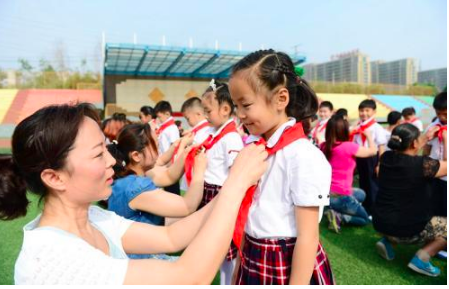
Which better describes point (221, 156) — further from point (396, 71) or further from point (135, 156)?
point (396, 71)

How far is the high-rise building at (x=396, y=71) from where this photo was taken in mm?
53062

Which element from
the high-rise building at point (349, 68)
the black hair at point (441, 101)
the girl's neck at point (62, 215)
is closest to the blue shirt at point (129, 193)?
the girl's neck at point (62, 215)

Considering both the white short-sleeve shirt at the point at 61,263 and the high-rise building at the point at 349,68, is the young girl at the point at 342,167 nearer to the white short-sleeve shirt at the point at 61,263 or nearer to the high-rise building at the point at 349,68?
the white short-sleeve shirt at the point at 61,263

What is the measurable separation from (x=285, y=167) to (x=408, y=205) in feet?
6.86

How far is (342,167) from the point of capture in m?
3.99

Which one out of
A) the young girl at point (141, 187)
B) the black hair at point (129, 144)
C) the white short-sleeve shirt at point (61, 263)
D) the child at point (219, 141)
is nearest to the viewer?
the white short-sleeve shirt at point (61, 263)

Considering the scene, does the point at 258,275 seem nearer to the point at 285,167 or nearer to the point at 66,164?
the point at 285,167

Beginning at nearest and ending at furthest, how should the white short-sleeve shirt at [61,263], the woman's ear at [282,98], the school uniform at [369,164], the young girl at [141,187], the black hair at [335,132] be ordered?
the white short-sleeve shirt at [61,263], the woman's ear at [282,98], the young girl at [141,187], the black hair at [335,132], the school uniform at [369,164]

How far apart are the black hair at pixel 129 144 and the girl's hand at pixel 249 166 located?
3.52ft

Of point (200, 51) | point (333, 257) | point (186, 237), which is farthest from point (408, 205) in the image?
point (200, 51)

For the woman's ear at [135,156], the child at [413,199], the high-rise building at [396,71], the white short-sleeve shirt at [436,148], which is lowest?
the child at [413,199]

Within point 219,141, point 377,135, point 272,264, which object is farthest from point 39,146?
point 377,135

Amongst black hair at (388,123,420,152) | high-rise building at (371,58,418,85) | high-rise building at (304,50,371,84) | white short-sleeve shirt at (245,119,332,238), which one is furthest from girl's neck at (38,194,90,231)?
high-rise building at (371,58,418,85)

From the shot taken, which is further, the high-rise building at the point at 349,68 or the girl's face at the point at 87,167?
the high-rise building at the point at 349,68
